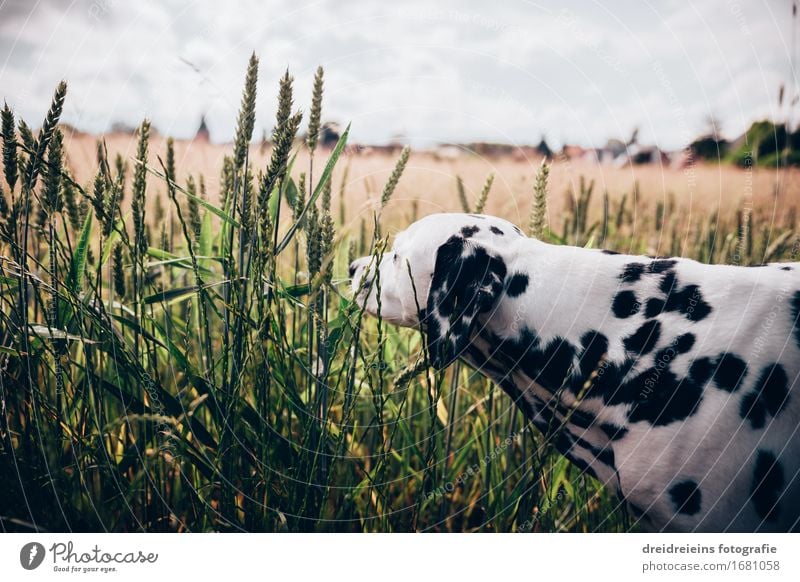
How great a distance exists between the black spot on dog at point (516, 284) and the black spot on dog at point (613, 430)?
0.52 m

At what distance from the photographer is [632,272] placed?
1858 millimetres

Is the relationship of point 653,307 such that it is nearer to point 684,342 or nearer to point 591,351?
point 684,342

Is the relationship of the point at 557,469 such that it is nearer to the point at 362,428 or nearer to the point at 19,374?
the point at 362,428

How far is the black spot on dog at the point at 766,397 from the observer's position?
1612mm

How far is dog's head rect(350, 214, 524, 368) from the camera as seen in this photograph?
1823 mm

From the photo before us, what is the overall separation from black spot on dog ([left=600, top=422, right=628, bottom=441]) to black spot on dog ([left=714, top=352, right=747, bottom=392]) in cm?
32

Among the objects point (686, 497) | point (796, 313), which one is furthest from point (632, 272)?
point (686, 497)

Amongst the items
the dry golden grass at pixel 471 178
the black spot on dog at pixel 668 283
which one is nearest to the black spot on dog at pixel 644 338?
the black spot on dog at pixel 668 283

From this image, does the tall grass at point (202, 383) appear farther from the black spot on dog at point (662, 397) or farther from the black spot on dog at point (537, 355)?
the black spot on dog at point (662, 397)

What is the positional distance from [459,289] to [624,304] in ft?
1.84

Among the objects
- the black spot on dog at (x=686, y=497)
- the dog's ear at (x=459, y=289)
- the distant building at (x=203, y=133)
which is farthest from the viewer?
the distant building at (x=203, y=133)

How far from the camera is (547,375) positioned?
187cm

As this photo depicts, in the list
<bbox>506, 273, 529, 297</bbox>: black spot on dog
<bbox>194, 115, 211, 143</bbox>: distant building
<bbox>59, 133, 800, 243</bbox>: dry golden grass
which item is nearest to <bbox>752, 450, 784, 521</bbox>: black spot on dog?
<bbox>506, 273, 529, 297</bbox>: black spot on dog
